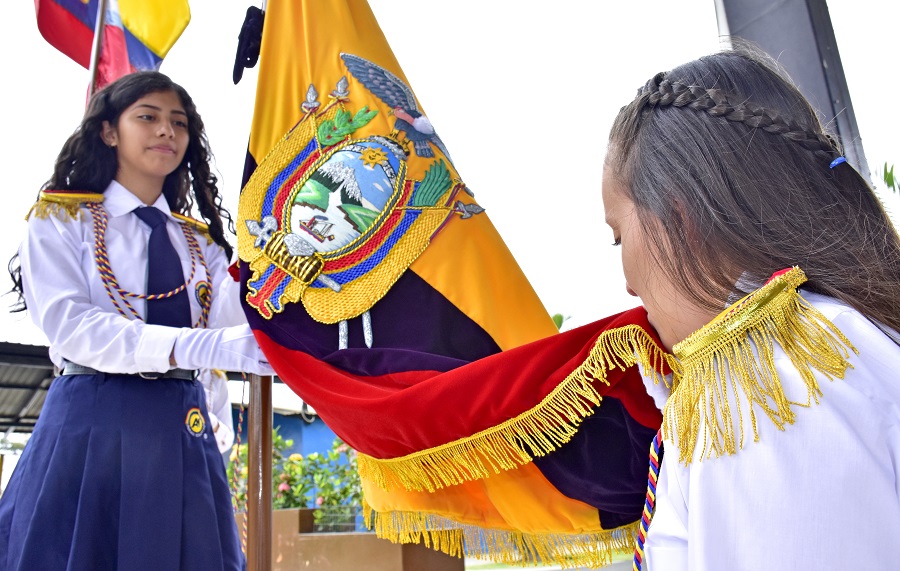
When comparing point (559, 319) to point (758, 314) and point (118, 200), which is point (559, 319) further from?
point (758, 314)

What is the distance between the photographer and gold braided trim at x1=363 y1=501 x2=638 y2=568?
1.11 metres

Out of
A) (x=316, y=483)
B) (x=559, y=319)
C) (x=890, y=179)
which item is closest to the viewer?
(x=890, y=179)

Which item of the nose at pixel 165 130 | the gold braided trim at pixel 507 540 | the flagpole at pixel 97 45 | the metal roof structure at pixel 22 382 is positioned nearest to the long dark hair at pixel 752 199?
the gold braided trim at pixel 507 540

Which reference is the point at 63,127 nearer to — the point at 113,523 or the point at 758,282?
the point at 113,523

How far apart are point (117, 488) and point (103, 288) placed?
374 millimetres

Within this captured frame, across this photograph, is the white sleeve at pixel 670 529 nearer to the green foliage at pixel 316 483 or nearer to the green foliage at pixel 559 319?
the green foliage at pixel 316 483

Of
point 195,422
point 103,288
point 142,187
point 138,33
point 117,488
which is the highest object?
point 138,33

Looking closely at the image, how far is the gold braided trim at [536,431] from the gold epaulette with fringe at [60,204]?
807mm

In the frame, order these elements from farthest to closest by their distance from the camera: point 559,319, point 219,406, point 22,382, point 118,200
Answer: point 559,319
point 22,382
point 219,406
point 118,200

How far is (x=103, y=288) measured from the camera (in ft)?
4.74

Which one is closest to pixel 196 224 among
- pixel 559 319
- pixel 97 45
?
pixel 97 45

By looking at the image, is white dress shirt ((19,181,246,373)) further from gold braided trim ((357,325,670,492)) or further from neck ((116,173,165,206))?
gold braided trim ((357,325,670,492))

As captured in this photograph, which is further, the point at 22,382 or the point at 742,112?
the point at 22,382

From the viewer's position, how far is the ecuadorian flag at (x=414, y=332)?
1.04m
